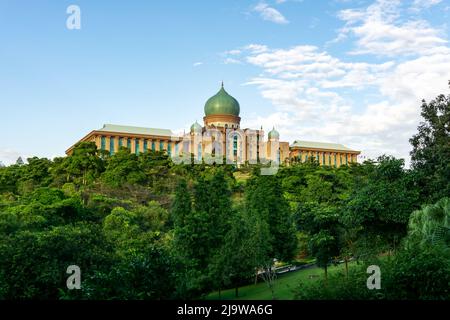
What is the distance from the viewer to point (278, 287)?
968 inches

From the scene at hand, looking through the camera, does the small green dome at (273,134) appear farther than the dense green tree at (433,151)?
Yes

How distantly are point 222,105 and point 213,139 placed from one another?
4726 millimetres

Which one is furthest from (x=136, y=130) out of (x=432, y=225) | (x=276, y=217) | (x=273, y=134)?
(x=432, y=225)

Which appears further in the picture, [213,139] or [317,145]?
[317,145]

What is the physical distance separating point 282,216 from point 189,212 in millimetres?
5239

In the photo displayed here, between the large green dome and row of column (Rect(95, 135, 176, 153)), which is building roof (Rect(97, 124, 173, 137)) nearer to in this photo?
row of column (Rect(95, 135, 176, 153))

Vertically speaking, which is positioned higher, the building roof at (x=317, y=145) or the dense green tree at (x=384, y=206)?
the building roof at (x=317, y=145)

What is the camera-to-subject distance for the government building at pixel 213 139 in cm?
6700

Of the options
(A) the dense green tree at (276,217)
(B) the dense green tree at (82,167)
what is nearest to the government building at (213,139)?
(B) the dense green tree at (82,167)

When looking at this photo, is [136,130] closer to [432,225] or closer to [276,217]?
[276,217]

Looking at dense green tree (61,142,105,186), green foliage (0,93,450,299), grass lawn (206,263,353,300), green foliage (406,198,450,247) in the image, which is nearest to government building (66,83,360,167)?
dense green tree (61,142,105,186)

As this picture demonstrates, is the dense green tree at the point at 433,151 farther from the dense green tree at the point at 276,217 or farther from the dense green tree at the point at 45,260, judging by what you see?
the dense green tree at the point at 45,260

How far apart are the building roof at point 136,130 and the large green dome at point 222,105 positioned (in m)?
6.20

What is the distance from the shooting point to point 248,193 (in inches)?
1224
